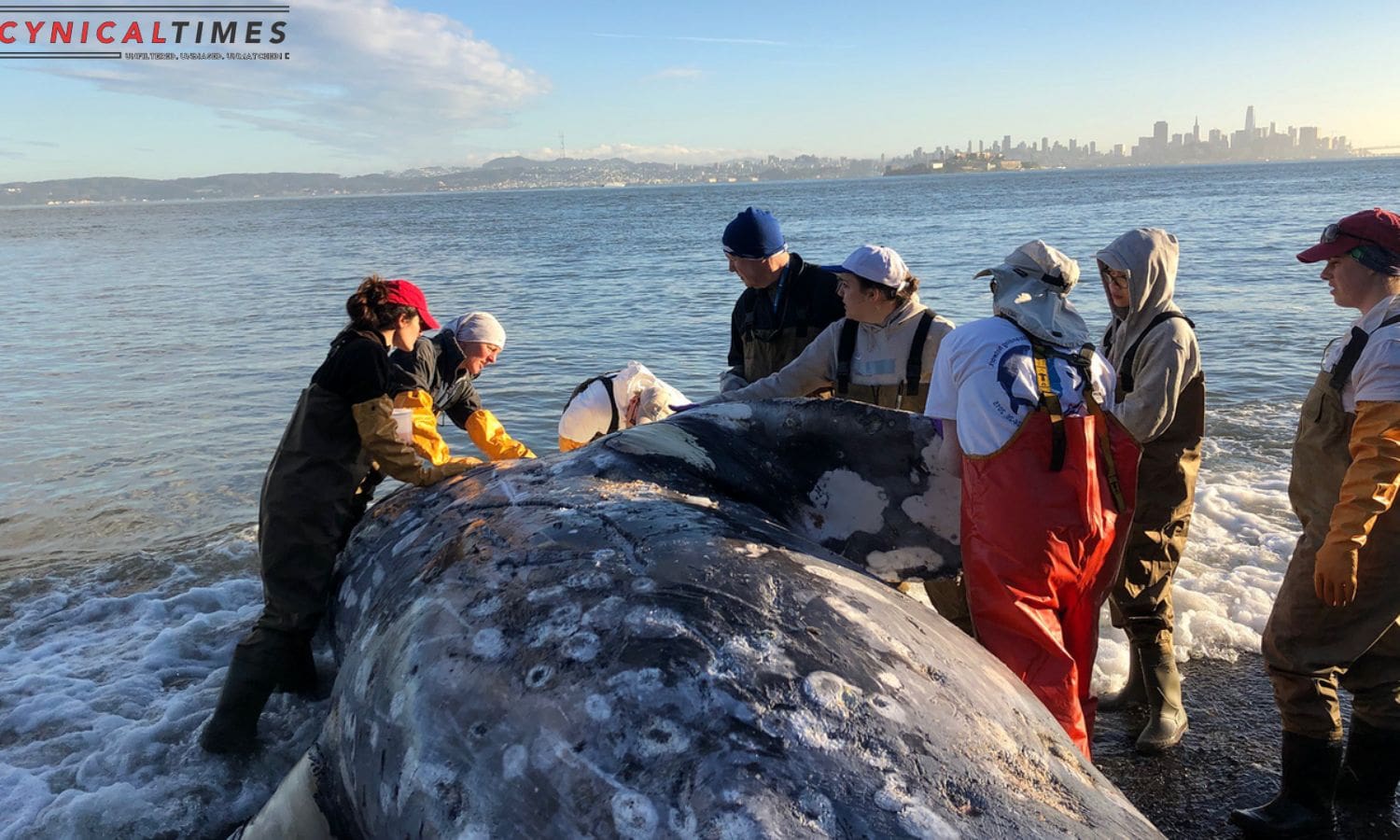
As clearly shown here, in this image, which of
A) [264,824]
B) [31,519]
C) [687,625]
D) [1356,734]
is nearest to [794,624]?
[687,625]

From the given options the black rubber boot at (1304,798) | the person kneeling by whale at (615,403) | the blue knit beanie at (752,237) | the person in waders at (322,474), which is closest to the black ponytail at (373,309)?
the person in waders at (322,474)

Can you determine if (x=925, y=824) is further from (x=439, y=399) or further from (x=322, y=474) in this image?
(x=439, y=399)

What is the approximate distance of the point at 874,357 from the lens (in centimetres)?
497

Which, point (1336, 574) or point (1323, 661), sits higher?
point (1336, 574)

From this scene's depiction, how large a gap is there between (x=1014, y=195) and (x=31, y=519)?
292ft

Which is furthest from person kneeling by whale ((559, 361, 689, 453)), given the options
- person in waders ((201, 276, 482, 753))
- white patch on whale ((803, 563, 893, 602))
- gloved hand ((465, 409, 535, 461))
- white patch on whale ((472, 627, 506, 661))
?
white patch on whale ((472, 627, 506, 661))

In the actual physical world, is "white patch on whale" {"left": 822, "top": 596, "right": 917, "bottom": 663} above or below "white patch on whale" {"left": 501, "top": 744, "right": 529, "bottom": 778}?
above

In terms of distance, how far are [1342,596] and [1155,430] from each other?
3.35 feet

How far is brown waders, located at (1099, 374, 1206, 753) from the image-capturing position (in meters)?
4.70

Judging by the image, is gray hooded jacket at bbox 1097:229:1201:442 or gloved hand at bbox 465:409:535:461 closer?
gray hooded jacket at bbox 1097:229:1201:442

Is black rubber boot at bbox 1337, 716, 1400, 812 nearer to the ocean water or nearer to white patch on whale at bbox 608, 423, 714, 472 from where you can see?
the ocean water

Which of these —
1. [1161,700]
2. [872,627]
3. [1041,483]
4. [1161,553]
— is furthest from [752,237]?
[872,627]

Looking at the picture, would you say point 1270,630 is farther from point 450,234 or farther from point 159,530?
point 450,234

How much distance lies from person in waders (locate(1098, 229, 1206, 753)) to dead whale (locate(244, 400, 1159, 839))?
84.9 inches
